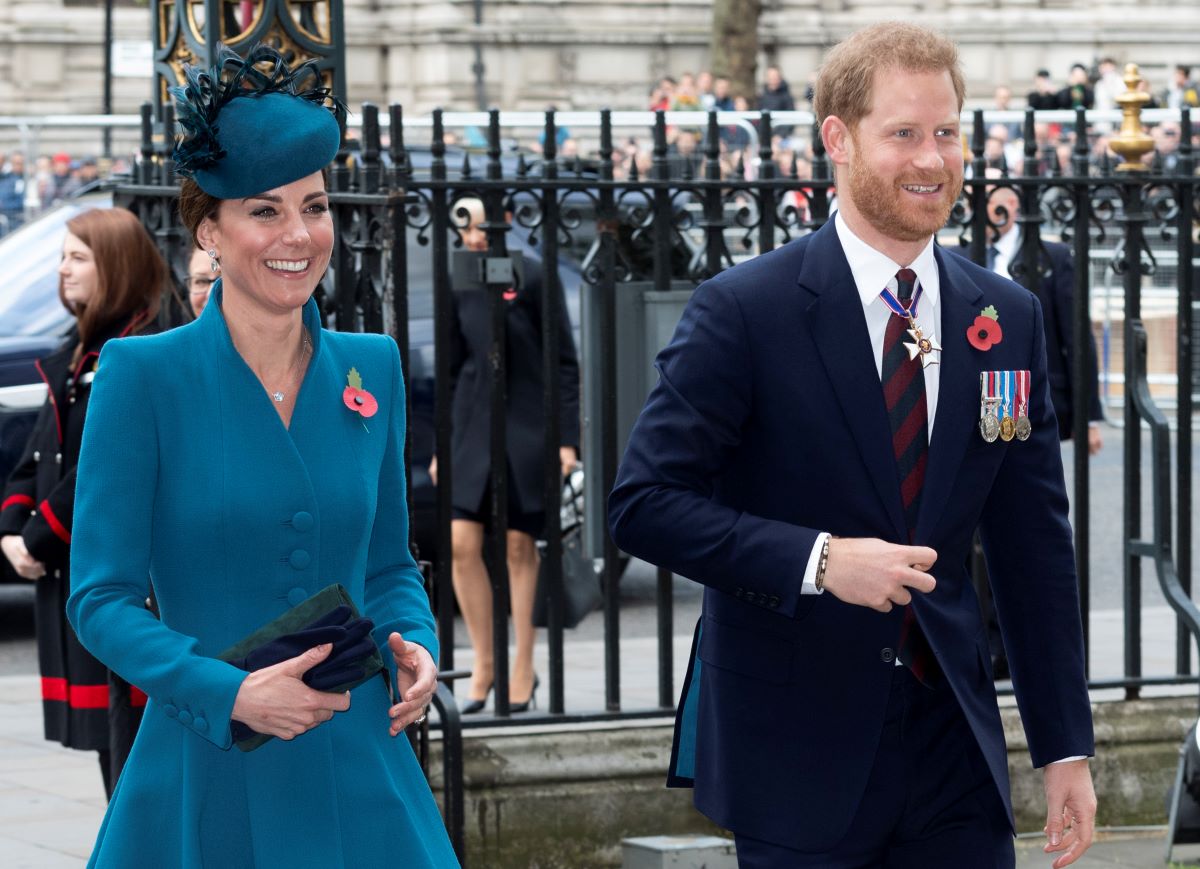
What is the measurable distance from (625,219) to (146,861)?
3.28 meters

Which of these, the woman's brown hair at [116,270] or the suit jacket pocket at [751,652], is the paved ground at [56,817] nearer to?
the woman's brown hair at [116,270]

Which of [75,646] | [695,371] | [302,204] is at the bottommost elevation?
[75,646]

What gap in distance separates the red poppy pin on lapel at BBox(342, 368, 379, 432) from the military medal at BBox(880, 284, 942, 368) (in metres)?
0.81

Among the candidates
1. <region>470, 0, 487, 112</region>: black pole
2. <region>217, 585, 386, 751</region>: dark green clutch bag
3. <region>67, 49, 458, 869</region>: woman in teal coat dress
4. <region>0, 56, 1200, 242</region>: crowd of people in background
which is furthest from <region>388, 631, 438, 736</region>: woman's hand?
<region>470, 0, 487, 112</region>: black pole

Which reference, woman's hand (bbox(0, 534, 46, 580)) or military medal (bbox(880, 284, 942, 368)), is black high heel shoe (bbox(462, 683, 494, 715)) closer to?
woman's hand (bbox(0, 534, 46, 580))

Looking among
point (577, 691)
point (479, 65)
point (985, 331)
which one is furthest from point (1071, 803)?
point (479, 65)

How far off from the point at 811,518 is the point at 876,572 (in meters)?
0.28

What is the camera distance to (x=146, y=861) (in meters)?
3.13

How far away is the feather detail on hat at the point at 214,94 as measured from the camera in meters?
3.21

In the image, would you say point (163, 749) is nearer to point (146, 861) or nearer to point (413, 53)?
point (146, 861)

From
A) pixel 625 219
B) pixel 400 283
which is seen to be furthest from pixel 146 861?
pixel 625 219

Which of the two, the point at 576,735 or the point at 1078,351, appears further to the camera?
the point at 1078,351

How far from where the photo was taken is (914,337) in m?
3.53

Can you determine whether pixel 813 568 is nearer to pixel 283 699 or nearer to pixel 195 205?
pixel 283 699
